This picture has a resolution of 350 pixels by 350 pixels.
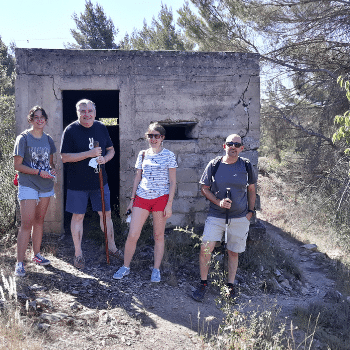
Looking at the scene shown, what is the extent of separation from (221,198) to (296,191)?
655 centimetres

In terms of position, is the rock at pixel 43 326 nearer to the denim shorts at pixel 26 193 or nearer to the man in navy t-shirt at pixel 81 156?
the man in navy t-shirt at pixel 81 156

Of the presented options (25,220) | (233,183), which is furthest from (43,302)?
(233,183)

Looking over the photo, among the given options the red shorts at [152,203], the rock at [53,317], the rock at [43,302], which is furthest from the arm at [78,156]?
the rock at [53,317]

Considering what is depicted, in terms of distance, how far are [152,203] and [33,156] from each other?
138 centimetres

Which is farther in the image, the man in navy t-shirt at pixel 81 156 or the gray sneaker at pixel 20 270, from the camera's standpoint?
the man in navy t-shirt at pixel 81 156

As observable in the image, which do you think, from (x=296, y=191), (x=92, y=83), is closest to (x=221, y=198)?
(x=92, y=83)

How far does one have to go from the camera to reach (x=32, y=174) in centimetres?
410

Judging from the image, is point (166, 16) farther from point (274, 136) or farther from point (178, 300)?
point (178, 300)

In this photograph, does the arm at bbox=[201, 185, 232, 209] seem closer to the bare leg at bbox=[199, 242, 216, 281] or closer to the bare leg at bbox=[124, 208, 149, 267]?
the bare leg at bbox=[199, 242, 216, 281]

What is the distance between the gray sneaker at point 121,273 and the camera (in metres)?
4.29

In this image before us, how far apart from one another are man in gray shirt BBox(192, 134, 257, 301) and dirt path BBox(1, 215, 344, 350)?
0.42 meters

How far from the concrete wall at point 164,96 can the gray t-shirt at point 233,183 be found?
156cm

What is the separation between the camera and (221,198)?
4023 mm

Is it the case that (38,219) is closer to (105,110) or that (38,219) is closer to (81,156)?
(81,156)
